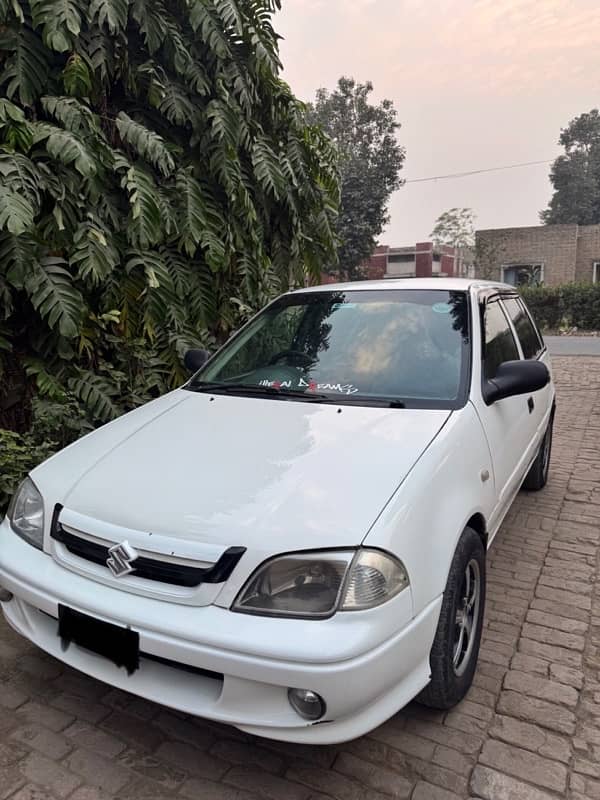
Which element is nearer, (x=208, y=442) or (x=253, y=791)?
(x=253, y=791)

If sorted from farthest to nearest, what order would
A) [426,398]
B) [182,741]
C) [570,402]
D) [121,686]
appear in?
[570,402] < [426,398] < [182,741] < [121,686]

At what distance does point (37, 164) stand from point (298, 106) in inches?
120

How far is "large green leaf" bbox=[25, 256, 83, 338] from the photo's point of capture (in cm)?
364

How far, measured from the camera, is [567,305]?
70.8ft

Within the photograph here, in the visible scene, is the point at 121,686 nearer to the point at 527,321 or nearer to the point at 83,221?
the point at 83,221

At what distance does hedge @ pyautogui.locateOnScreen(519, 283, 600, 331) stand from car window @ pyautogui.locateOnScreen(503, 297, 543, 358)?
18060 millimetres

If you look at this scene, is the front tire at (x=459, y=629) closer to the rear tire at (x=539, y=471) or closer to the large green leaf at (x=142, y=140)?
the rear tire at (x=539, y=471)

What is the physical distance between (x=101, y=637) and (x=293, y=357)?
1.68 meters

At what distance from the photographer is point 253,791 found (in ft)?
6.03

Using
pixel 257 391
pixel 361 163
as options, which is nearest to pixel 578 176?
pixel 361 163

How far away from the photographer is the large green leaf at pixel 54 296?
11.9ft

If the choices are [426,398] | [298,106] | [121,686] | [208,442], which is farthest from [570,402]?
[121,686]

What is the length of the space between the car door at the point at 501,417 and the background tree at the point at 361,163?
23186 millimetres

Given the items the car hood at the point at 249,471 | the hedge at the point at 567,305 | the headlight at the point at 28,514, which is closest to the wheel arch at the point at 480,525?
the car hood at the point at 249,471
